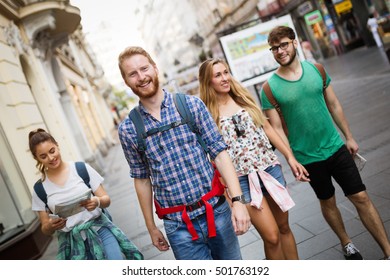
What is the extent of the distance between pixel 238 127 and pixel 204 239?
870 mm

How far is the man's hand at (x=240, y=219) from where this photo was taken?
209cm

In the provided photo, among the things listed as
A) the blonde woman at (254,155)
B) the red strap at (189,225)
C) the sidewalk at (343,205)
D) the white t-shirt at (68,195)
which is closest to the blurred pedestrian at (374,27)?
the sidewalk at (343,205)

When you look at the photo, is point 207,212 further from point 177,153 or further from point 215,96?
point 215,96

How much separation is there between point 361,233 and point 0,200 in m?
5.28

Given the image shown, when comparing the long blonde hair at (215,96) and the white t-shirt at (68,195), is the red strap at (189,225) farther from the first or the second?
the white t-shirt at (68,195)

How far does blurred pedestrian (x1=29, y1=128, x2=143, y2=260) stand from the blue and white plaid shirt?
74cm

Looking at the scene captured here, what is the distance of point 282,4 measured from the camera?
25.5m

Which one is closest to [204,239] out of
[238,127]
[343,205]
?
[238,127]

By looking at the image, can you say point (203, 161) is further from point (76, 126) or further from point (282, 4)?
point (282, 4)

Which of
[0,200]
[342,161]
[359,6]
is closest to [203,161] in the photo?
[342,161]

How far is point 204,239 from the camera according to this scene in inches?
88.3

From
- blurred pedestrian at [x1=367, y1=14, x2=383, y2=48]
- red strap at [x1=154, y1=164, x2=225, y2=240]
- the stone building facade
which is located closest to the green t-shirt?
red strap at [x1=154, y1=164, x2=225, y2=240]

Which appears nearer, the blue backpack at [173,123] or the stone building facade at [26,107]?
the blue backpack at [173,123]

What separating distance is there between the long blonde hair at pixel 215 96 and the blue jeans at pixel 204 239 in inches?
30.0
